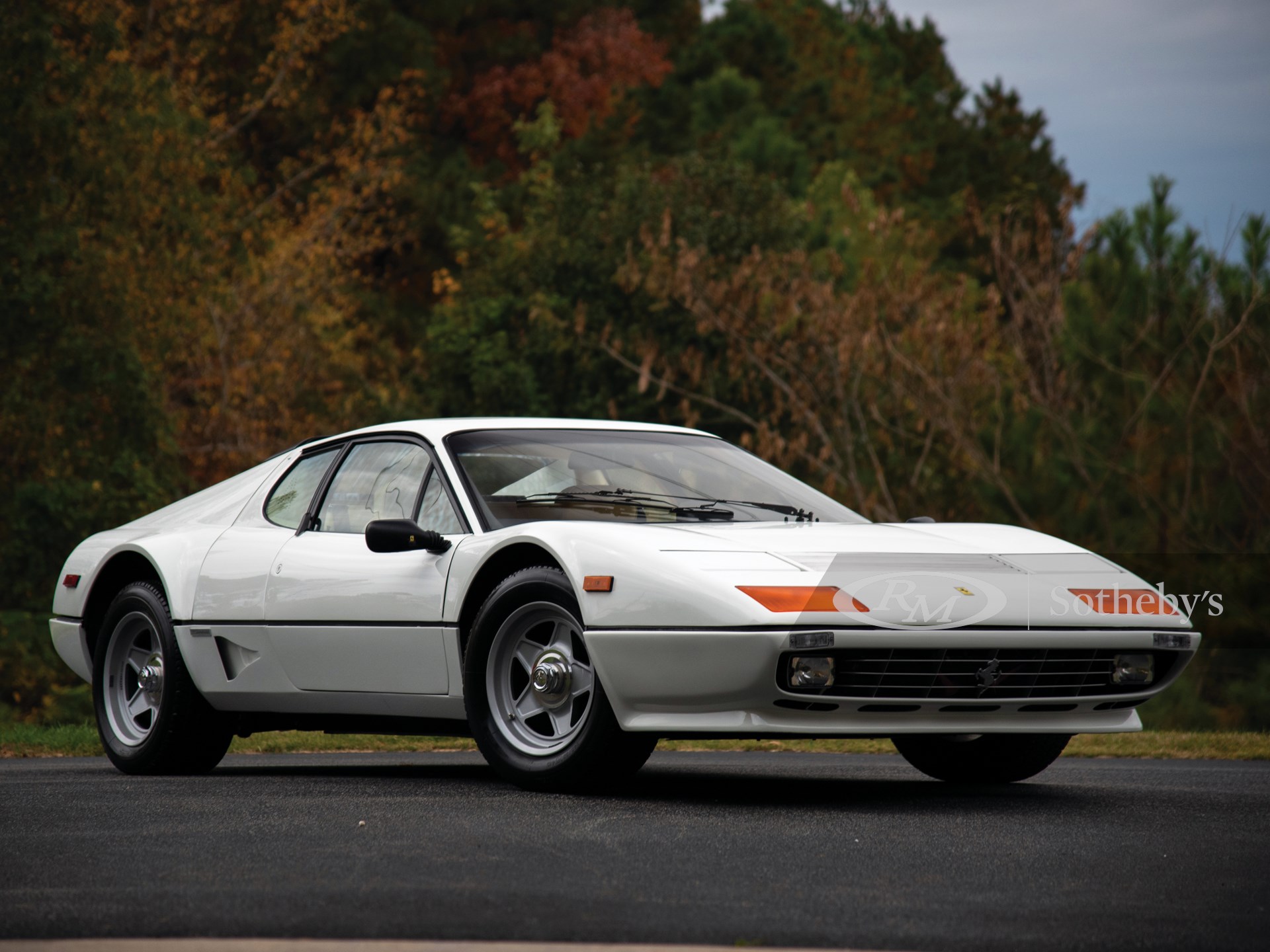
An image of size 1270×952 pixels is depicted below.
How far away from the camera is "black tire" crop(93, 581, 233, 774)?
25.5 feet

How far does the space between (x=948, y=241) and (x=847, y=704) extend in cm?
4277

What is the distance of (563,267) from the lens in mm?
32750

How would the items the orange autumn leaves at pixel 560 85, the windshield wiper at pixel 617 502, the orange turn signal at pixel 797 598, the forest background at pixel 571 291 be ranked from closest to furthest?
the orange turn signal at pixel 797 598 < the windshield wiper at pixel 617 502 < the forest background at pixel 571 291 < the orange autumn leaves at pixel 560 85

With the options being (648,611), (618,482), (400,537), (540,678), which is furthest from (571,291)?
(648,611)

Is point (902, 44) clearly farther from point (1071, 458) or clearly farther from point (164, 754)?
point (164, 754)

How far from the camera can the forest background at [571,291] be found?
53.2 feet

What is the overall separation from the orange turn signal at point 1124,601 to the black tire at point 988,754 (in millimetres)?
776

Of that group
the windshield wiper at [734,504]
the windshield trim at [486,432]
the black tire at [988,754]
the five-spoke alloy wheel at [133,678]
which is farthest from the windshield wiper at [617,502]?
the five-spoke alloy wheel at [133,678]

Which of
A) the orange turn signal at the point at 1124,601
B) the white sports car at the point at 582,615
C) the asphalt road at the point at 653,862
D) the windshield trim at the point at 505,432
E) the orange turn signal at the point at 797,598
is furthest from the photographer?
the windshield trim at the point at 505,432

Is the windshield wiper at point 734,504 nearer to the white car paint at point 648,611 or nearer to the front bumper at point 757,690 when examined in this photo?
the white car paint at point 648,611

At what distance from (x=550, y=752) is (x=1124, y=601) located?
2.03 meters

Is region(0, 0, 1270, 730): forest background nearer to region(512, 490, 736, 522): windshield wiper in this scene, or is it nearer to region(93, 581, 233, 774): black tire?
region(512, 490, 736, 522): windshield wiper

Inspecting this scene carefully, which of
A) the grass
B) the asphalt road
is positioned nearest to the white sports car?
the asphalt road

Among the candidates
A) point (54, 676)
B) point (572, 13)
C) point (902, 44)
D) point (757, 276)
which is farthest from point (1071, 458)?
point (902, 44)
